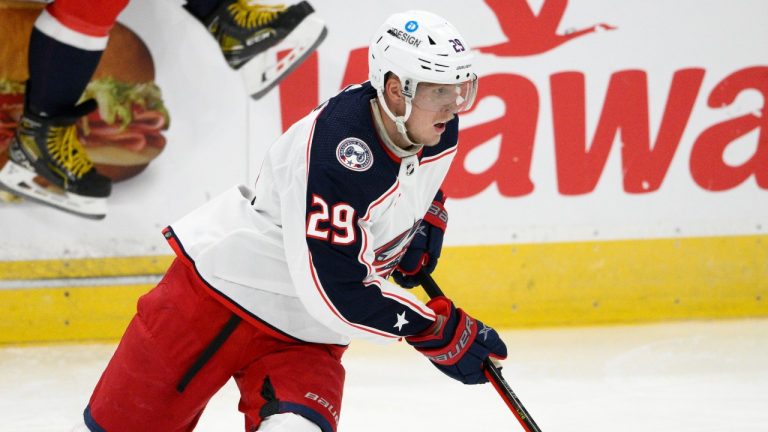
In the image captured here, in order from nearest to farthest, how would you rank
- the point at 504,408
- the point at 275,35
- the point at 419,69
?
the point at 419,69 → the point at 504,408 → the point at 275,35

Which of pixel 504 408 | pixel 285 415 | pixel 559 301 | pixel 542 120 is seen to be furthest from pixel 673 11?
pixel 285 415

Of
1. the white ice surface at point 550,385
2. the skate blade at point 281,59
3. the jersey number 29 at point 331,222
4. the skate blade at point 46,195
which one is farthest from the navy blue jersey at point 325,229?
the skate blade at point 46,195

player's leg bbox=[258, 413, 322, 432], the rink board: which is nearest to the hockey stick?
player's leg bbox=[258, 413, 322, 432]

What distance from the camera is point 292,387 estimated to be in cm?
213

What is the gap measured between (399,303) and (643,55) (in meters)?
2.34

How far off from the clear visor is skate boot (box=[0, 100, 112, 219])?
2.17 m

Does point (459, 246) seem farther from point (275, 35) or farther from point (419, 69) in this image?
point (419, 69)

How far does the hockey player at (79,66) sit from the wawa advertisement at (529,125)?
0.05 metres

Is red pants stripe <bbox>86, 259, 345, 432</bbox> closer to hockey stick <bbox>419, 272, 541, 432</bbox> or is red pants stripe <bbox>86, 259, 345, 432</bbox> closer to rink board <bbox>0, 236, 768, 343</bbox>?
hockey stick <bbox>419, 272, 541, 432</bbox>

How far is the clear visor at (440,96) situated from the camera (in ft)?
6.75

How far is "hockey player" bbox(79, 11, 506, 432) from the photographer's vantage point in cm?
202

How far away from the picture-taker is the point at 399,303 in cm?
213

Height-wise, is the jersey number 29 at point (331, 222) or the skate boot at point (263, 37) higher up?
the jersey number 29 at point (331, 222)

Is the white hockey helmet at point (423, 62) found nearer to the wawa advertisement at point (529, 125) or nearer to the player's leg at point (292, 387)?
the player's leg at point (292, 387)
